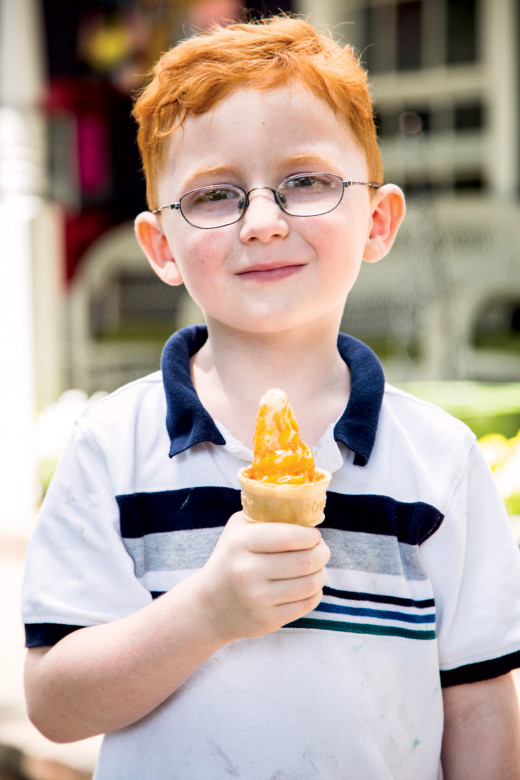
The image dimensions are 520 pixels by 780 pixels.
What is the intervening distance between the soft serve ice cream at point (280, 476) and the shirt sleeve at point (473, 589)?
0.32 m

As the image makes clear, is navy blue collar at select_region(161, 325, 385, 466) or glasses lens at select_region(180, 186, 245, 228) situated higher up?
glasses lens at select_region(180, 186, 245, 228)

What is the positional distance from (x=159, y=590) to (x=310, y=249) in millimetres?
608

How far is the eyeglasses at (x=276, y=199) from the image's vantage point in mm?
1360

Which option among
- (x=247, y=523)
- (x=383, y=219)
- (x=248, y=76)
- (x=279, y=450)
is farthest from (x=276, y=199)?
(x=247, y=523)

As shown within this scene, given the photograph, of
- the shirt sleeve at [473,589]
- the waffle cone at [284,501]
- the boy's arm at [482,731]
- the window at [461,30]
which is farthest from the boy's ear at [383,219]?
the window at [461,30]

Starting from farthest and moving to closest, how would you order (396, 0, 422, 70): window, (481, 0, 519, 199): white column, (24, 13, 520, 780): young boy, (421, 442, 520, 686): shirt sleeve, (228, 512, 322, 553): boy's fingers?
(396, 0, 422, 70): window < (481, 0, 519, 199): white column < (421, 442, 520, 686): shirt sleeve < (24, 13, 520, 780): young boy < (228, 512, 322, 553): boy's fingers

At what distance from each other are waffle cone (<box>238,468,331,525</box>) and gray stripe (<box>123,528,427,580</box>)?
0.20 meters

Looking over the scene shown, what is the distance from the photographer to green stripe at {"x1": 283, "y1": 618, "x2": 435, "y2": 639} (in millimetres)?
1355

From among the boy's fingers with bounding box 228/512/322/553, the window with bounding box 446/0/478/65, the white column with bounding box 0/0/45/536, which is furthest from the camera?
the window with bounding box 446/0/478/65

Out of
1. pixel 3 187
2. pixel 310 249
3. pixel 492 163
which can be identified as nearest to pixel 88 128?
pixel 3 187

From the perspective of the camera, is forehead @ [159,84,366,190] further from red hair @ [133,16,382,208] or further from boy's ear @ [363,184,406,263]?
boy's ear @ [363,184,406,263]

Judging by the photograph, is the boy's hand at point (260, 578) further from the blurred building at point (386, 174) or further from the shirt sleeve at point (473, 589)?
the blurred building at point (386, 174)

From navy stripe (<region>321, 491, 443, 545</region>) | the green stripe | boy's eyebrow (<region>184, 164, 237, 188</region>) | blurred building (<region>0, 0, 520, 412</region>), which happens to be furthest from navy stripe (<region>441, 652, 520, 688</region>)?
blurred building (<region>0, 0, 520, 412</region>)

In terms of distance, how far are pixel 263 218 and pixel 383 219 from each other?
0.35 metres
